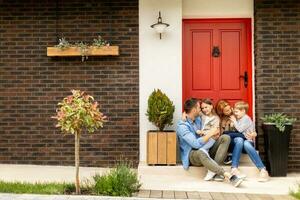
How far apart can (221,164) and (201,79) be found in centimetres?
178

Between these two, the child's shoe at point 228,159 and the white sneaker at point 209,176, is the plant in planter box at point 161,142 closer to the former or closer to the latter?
the white sneaker at point 209,176

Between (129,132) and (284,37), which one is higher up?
(284,37)

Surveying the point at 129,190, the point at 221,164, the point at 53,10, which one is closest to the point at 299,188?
the point at 221,164

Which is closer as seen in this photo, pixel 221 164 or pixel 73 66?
pixel 221 164

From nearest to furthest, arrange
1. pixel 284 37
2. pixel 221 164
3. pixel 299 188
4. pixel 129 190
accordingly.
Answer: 1. pixel 129 190
2. pixel 299 188
3. pixel 221 164
4. pixel 284 37

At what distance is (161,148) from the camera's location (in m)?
7.85

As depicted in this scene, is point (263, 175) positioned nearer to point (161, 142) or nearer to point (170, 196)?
point (161, 142)

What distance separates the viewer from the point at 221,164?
25.2ft

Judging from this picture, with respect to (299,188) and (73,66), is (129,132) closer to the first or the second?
(73,66)

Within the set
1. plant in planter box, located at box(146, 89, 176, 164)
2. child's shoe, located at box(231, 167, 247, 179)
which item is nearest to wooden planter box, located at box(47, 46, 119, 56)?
plant in planter box, located at box(146, 89, 176, 164)

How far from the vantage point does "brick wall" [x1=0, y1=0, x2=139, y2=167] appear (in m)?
8.49

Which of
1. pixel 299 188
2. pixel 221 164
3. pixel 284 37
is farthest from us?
pixel 284 37

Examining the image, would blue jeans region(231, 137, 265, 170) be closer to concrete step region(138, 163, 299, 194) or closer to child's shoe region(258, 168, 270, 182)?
child's shoe region(258, 168, 270, 182)

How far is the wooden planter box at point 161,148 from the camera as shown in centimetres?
783
